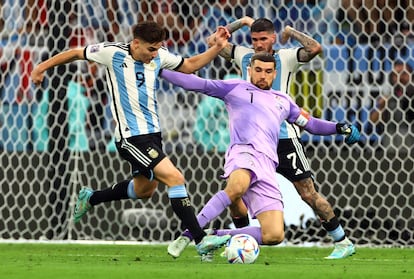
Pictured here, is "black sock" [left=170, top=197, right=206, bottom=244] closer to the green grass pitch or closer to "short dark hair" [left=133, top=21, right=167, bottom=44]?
the green grass pitch

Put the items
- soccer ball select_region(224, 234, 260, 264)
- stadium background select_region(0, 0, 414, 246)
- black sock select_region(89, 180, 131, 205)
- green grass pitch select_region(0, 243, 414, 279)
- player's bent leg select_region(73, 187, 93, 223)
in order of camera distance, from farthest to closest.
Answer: stadium background select_region(0, 0, 414, 246) → player's bent leg select_region(73, 187, 93, 223) → black sock select_region(89, 180, 131, 205) → soccer ball select_region(224, 234, 260, 264) → green grass pitch select_region(0, 243, 414, 279)

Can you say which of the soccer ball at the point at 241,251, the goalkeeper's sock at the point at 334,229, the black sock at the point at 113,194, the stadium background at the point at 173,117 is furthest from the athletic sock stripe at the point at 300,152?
the stadium background at the point at 173,117

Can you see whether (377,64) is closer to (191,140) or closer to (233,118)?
(191,140)

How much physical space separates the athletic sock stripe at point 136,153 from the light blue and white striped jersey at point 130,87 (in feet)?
0.21

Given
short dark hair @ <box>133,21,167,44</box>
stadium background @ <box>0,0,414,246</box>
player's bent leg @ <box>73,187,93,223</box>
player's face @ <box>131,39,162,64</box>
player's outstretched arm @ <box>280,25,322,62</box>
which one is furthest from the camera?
stadium background @ <box>0,0,414,246</box>

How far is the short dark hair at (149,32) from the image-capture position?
785 centimetres

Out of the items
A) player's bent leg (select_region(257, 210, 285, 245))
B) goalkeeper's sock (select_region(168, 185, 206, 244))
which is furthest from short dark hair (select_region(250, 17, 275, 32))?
player's bent leg (select_region(257, 210, 285, 245))

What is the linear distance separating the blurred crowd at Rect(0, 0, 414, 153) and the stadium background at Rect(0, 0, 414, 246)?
1 centimetres

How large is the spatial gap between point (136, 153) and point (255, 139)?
2.85ft

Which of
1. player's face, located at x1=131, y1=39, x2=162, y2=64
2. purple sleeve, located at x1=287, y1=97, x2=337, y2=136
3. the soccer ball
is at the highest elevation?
A: player's face, located at x1=131, y1=39, x2=162, y2=64

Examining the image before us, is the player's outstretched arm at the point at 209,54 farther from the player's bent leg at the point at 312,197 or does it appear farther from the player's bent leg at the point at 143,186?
the player's bent leg at the point at 312,197

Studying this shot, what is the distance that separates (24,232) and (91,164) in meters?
0.98

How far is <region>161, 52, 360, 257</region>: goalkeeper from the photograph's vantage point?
296 inches

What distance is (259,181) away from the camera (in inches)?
299
